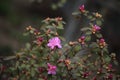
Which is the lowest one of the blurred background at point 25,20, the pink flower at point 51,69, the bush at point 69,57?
the pink flower at point 51,69

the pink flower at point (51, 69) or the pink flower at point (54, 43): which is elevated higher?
the pink flower at point (54, 43)

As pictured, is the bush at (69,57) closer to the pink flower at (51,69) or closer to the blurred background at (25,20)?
the pink flower at (51,69)

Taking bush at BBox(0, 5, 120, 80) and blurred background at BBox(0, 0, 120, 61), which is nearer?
bush at BBox(0, 5, 120, 80)

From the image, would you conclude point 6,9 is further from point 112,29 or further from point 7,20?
point 112,29

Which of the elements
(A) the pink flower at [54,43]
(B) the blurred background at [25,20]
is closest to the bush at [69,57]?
(A) the pink flower at [54,43]

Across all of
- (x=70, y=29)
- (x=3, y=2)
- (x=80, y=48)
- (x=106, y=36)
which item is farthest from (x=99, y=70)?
(x=3, y=2)

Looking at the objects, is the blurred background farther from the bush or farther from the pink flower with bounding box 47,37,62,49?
the pink flower with bounding box 47,37,62,49

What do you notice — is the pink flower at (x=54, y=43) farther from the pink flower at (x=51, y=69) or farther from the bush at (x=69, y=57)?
the pink flower at (x=51, y=69)

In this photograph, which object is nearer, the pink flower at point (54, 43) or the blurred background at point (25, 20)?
the pink flower at point (54, 43)

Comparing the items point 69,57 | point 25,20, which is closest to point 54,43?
point 69,57

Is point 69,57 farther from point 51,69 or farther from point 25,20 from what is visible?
point 25,20

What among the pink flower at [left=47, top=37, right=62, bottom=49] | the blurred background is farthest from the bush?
the blurred background

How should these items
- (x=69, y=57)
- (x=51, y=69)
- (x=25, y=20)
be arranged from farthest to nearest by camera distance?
(x=25, y=20) < (x=69, y=57) < (x=51, y=69)

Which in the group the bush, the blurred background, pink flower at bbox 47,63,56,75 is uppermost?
the blurred background
